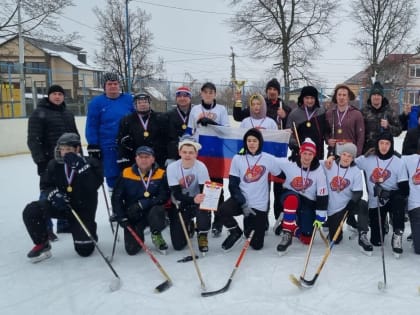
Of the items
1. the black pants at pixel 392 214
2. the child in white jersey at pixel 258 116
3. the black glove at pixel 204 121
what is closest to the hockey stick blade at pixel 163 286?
the black glove at pixel 204 121

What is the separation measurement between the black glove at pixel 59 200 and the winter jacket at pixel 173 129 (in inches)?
50.1

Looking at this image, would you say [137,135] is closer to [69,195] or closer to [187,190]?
[187,190]

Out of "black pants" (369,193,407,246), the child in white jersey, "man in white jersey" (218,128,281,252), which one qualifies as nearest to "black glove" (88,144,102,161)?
"man in white jersey" (218,128,281,252)

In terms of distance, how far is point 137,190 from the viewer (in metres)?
4.04

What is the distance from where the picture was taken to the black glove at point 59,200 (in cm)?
381

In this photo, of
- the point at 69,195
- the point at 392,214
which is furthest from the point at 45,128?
the point at 392,214

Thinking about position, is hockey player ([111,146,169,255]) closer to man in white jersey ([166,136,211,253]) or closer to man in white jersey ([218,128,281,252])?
man in white jersey ([166,136,211,253])

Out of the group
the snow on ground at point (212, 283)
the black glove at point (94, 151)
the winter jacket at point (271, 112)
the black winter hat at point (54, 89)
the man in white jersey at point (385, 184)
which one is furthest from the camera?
the winter jacket at point (271, 112)

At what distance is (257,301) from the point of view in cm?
298

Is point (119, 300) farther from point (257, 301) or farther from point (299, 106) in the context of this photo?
point (299, 106)

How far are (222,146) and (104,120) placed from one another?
1.49 m

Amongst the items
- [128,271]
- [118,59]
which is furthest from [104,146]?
[118,59]

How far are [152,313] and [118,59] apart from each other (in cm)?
2513

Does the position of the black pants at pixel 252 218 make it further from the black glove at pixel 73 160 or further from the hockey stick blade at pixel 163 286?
the black glove at pixel 73 160
